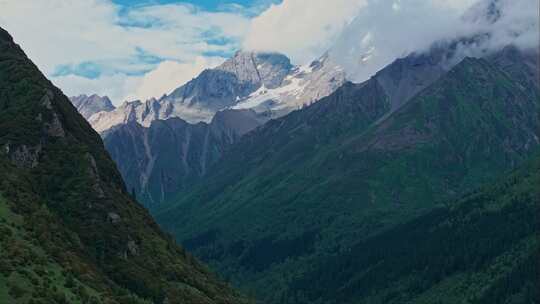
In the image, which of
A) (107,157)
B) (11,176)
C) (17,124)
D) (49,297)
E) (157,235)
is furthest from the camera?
(107,157)

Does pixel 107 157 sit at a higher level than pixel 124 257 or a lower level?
higher

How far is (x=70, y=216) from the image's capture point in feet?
444

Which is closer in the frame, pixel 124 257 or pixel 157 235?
pixel 124 257

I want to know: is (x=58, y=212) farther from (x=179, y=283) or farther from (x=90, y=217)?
(x=179, y=283)

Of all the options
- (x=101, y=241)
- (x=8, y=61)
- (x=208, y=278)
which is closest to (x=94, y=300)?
(x=101, y=241)

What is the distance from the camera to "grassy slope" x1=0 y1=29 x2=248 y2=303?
10794 cm

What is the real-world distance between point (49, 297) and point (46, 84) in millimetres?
81169

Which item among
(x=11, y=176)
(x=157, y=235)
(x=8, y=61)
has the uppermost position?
(x=8, y=61)

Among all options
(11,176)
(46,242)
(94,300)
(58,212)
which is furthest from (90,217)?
(94,300)

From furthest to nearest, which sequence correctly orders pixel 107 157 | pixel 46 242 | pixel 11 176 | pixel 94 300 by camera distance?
1. pixel 107 157
2. pixel 11 176
3. pixel 46 242
4. pixel 94 300

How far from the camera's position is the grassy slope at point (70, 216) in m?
108

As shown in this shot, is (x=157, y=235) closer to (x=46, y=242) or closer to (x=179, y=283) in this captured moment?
(x=179, y=283)

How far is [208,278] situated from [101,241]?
3739 centimetres

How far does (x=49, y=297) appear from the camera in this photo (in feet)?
305
